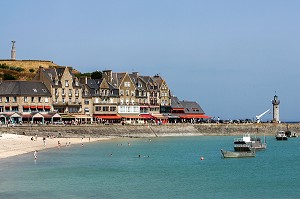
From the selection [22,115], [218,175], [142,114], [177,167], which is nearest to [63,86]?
[22,115]

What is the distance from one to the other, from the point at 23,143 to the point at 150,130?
1548 inches

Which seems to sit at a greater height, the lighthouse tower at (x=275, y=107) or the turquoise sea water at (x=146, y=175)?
the lighthouse tower at (x=275, y=107)

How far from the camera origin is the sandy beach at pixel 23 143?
76506 mm

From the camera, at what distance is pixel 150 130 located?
12075 centimetres

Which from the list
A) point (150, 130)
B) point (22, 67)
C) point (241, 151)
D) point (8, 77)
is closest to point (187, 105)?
point (150, 130)

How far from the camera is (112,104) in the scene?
131250 mm

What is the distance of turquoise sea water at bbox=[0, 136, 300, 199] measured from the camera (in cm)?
4662

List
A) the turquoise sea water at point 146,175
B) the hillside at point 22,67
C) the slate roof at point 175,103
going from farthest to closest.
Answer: the hillside at point 22,67 → the slate roof at point 175,103 → the turquoise sea water at point 146,175

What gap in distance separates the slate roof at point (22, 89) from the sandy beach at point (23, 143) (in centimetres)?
1809

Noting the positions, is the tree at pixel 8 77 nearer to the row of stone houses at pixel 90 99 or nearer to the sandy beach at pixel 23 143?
the row of stone houses at pixel 90 99

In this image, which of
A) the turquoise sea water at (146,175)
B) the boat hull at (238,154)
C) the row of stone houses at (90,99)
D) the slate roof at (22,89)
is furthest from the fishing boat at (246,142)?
the slate roof at (22,89)

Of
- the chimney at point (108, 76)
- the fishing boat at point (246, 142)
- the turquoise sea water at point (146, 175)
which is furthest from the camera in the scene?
the chimney at point (108, 76)

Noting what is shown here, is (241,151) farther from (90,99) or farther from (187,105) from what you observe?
(187,105)

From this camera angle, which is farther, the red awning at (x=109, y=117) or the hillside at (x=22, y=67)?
the hillside at (x=22, y=67)
